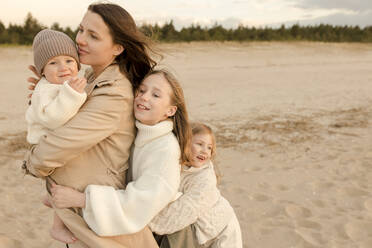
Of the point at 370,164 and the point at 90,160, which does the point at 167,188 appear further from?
the point at 370,164

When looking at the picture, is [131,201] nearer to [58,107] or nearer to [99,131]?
[99,131]

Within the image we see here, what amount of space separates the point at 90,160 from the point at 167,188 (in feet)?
1.37

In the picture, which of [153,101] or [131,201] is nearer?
[131,201]

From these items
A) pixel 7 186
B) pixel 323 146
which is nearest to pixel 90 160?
pixel 7 186

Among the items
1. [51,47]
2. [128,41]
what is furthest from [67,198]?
[128,41]

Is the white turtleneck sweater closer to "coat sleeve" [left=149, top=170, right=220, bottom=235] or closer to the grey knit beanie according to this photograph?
"coat sleeve" [left=149, top=170, right=220, bottom=235]

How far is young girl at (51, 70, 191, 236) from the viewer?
199 cm

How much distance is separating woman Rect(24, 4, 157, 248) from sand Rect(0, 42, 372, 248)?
2.45 metres

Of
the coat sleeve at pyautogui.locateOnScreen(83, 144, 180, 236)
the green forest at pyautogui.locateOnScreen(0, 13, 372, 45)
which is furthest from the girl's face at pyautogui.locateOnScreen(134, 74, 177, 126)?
the green forest at pyautogui.locateOnScreen(0, 13, 372, 45)

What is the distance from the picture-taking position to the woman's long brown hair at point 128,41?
2.18 meters

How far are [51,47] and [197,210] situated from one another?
1193 millimetres

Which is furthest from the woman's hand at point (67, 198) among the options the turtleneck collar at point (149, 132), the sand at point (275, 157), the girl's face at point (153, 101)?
the sand at point (275, 157)

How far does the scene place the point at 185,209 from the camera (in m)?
2.30

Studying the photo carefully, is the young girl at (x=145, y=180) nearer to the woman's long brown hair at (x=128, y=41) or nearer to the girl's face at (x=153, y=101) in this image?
the girl's face at (x=153, y=101)
